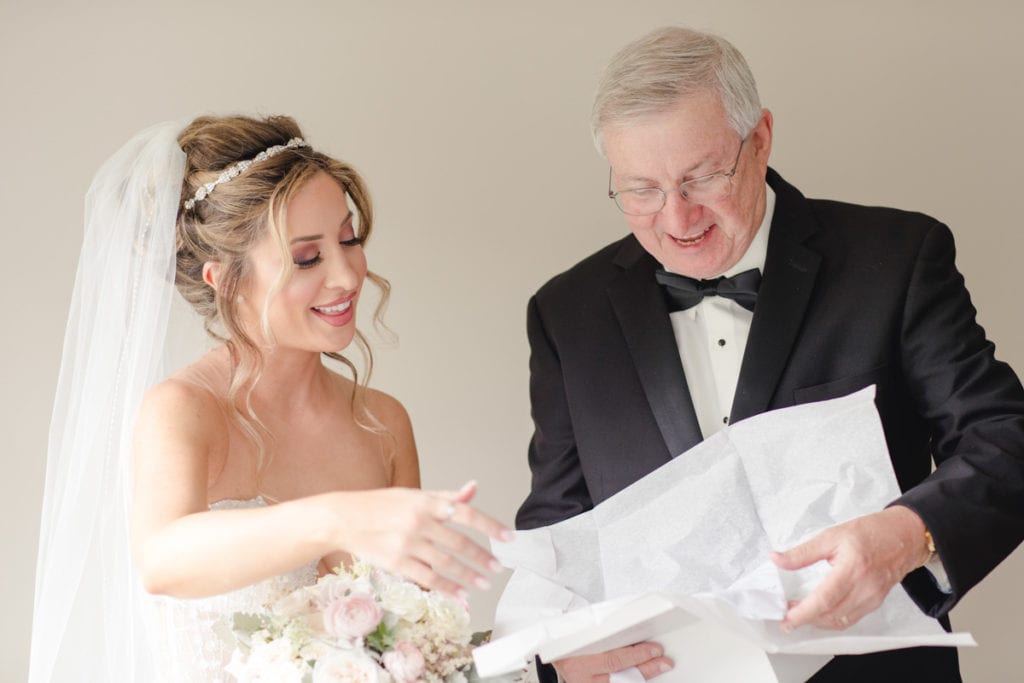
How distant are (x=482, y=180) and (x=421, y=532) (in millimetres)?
2164

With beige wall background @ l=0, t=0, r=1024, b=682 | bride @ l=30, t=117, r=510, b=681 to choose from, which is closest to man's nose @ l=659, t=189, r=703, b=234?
bride @ l=30, t=117, r=510, b=681

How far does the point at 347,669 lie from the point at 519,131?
217 centimetres

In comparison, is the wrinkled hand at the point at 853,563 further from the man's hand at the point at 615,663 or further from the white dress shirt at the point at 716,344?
the white dress shirt at the point at 716,344

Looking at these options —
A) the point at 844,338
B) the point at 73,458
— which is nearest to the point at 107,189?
the point at 73,458

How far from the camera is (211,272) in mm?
2609

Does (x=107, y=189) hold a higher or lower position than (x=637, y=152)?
higher

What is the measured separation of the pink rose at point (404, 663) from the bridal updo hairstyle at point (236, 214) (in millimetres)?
707

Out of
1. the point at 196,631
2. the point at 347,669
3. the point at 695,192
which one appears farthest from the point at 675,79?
the point at 196,631

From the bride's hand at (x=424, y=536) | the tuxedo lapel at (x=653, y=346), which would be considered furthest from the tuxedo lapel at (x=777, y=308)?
the bride's hand at (x=424, y=536)

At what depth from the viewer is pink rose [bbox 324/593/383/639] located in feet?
6.72

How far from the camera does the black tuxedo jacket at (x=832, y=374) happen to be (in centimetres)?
221

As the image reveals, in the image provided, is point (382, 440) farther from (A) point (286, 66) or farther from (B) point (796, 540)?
(A) point (286, 66)

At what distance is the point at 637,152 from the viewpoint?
7.96 ft

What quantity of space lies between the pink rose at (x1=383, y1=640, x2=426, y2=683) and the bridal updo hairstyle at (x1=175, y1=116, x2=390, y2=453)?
2.32ft
